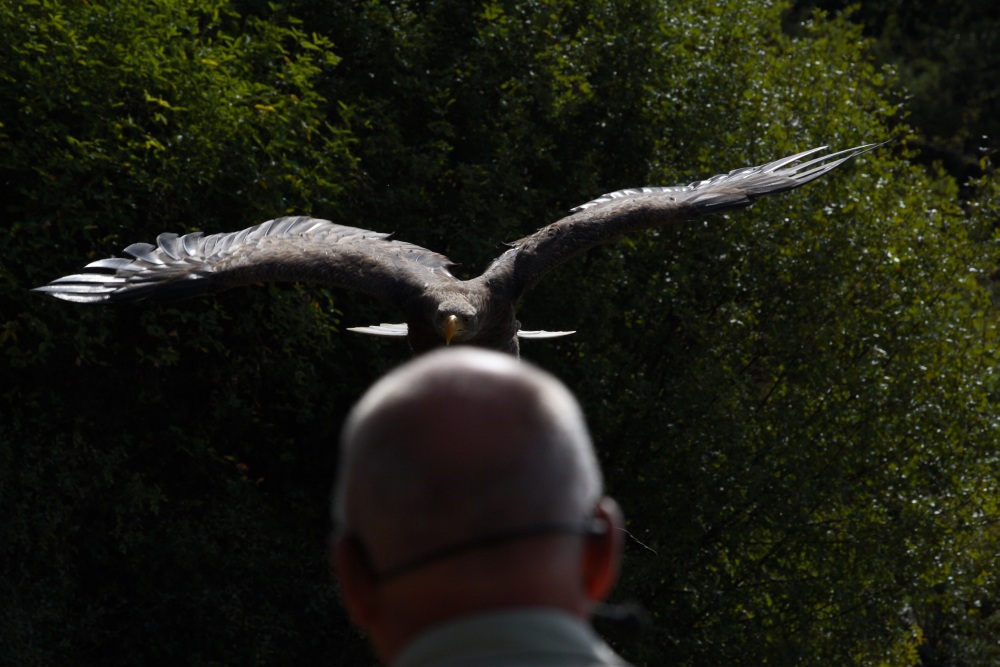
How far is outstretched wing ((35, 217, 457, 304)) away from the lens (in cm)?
675

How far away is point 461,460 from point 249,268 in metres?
5.81

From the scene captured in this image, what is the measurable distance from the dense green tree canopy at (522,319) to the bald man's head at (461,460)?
6944 millimetres

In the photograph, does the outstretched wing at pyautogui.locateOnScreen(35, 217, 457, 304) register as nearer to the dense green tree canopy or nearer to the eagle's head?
the eagle's head

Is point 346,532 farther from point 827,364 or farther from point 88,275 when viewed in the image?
point 827,364

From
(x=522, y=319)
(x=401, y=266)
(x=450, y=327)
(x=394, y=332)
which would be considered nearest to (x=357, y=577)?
(x=450, y=327)

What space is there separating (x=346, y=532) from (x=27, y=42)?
7.55 meters

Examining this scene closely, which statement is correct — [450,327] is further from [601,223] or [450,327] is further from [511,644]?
[511,644]

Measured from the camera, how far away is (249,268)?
6816 millimetres

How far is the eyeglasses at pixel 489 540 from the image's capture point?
115cm

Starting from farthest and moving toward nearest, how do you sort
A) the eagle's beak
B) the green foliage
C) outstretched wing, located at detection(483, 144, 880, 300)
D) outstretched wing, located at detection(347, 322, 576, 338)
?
the green foliage, outstretched wing, located at detection(347, 322, 576, 338), outstretched wing, located at detection(483, 144, 880, 300), the eagle's beak

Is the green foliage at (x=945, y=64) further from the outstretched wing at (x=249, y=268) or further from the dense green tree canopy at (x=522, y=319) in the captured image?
the outstretched wing at (x=249, y=268)

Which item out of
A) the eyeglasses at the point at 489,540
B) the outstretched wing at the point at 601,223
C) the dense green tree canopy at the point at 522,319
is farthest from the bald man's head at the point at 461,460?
the dense green tree canopy at the point at 522,319

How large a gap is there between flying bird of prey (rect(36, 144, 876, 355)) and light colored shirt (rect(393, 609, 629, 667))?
517 centimetres

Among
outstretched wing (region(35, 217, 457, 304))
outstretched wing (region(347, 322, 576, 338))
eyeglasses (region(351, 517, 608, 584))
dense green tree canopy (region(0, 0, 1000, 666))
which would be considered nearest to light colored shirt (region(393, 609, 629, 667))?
eyeglasses (region(351, 517, 608, 584))
